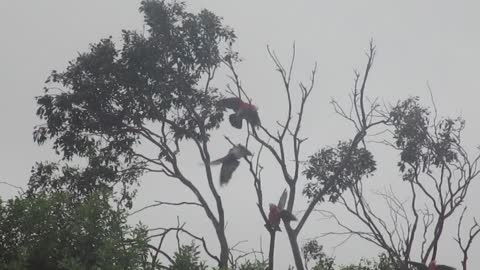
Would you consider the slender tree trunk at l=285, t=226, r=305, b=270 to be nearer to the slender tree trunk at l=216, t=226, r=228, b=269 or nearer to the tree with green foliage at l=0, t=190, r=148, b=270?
the slender tree trunk at l=216, t=226, r=228, b=269

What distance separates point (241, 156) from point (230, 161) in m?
0.37

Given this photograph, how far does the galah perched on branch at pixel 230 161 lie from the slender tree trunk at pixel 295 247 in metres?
2.02

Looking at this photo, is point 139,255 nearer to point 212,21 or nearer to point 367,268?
point 212,21

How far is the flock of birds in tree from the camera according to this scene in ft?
23.9

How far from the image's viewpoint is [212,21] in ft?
40.8

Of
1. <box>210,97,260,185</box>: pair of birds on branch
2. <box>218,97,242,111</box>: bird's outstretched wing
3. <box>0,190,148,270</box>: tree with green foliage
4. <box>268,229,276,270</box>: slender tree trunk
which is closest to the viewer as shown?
<box>0,190,148,270</box>: tree with green foliage

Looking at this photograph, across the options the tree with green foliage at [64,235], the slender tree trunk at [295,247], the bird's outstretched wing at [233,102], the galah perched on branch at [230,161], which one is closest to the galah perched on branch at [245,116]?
the bird's outstretched wing at [233,102]

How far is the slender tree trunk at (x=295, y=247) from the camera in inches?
384

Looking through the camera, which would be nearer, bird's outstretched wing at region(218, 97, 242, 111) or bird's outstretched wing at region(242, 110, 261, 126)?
bird's outstretched wing at region(242, 110, 261, 126)

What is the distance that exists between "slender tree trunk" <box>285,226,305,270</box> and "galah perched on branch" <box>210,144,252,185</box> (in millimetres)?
2020

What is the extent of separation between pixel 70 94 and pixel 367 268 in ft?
33.6

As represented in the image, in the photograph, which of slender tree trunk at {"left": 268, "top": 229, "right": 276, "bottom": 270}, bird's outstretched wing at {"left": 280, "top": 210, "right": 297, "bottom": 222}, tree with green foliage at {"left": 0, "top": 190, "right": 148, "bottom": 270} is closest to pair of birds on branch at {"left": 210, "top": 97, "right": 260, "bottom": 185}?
bird's outstretched wing at {"left": 280, "top": 210, "right": 297, "bottom": 222}

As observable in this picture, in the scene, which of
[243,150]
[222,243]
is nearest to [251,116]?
[243,150]

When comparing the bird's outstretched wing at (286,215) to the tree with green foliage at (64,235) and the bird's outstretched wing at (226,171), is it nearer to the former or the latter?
the bird's outstretched wing at (226,171)
